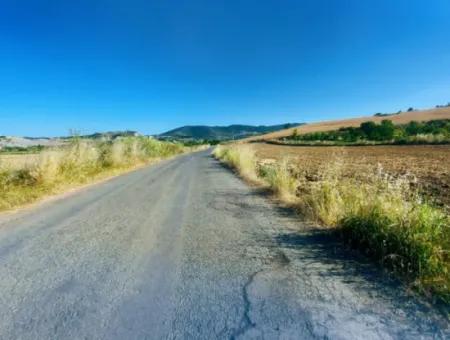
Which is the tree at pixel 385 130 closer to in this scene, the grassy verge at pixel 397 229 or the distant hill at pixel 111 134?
the distant hill at pixel 111 134

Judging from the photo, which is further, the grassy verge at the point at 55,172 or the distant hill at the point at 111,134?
the distant hill at the point at 111,134

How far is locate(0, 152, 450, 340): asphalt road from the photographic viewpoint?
2959 mm

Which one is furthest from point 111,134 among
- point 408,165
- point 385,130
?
point 385,130

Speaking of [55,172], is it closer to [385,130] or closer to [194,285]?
[194,285]

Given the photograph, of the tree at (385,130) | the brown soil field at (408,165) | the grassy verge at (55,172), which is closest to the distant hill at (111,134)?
the grassy verge at (55,172)

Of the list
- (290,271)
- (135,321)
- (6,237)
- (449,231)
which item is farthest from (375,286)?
(6,237)

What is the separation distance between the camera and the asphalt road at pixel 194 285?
296 cm

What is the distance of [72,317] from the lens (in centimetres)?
318

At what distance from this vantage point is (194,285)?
12.8 feet

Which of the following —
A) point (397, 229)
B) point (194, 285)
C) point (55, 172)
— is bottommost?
point (194, 285)

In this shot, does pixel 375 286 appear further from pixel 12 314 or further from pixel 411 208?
pixel 12 314

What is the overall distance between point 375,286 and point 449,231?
139 centimetres

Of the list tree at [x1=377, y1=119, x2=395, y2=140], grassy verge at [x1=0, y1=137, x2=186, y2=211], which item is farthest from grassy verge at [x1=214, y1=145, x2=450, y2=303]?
tree at [x1=377, y1=119, x2=395, y2=140]

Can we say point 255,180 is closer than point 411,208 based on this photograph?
No
